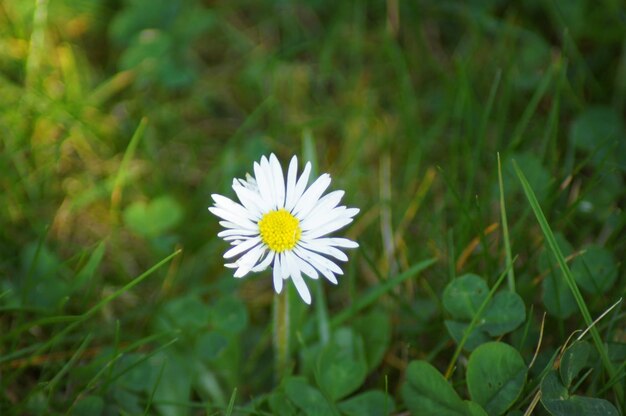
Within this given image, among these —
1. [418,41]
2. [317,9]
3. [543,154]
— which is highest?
[317,9]

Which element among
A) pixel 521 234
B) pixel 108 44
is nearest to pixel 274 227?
pixel 521 234

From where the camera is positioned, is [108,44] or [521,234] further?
[108,44]

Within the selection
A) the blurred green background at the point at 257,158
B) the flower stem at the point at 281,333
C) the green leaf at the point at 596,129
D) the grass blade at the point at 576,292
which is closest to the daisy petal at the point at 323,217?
the flower stem at the point at 281,333

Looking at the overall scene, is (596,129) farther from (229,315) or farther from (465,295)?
(229,315)

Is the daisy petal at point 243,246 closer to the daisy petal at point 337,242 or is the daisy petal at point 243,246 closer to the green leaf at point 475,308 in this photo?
the daisy petal at point 337,242

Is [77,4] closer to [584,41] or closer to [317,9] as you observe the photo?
[317,9]

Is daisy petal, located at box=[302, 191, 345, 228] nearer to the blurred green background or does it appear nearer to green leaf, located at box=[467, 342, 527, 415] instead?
the blurred green background
